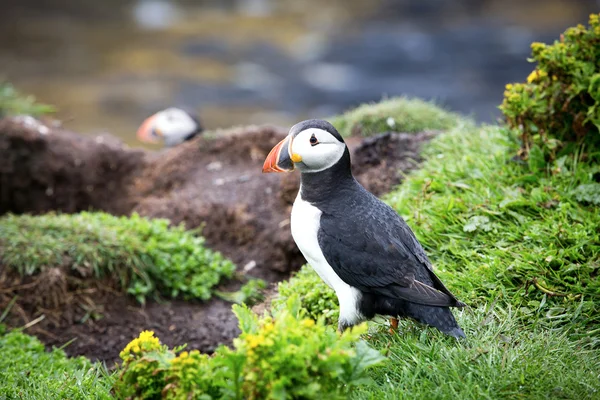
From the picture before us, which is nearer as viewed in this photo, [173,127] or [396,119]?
[396,119]

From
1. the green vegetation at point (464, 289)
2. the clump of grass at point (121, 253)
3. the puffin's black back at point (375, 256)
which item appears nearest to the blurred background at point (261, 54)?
the clump of grass at point (121, 253)

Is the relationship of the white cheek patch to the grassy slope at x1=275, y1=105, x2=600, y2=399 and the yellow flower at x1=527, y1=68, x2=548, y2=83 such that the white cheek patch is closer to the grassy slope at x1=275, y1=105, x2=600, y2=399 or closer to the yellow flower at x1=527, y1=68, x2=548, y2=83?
the grassy slope at x1=275, y1=105, x2=600, y2=399

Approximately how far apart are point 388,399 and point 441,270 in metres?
1.36

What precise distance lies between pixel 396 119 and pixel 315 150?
307cm

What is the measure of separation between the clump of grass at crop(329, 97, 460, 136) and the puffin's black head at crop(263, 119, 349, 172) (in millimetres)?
2921

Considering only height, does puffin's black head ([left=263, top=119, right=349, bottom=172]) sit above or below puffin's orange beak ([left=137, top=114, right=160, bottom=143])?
above

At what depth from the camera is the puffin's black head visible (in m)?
3.35

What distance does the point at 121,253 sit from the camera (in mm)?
5062

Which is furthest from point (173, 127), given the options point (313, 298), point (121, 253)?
point (313, 298)

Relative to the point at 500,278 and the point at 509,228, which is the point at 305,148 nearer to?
the point at 500,278

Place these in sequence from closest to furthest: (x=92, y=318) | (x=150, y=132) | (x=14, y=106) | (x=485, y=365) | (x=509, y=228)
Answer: (x=485, y=365) < (x=509, y=228) < (x=92, y=318) < (x=14, y=106) < (x=150, y=132)

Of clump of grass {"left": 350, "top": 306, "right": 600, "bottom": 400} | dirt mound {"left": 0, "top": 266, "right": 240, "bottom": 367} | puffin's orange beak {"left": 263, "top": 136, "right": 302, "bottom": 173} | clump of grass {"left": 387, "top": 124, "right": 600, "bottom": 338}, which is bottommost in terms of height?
dirt mound {"left": 0, "top": 266, "right": 240, "bottom": 367}

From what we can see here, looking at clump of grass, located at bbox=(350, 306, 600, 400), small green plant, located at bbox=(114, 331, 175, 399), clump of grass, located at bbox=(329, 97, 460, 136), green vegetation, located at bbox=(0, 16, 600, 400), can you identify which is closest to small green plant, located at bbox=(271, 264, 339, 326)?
green vegetation, located at bbox=(0, 16, 600, 400)

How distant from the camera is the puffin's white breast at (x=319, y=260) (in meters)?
3.39
